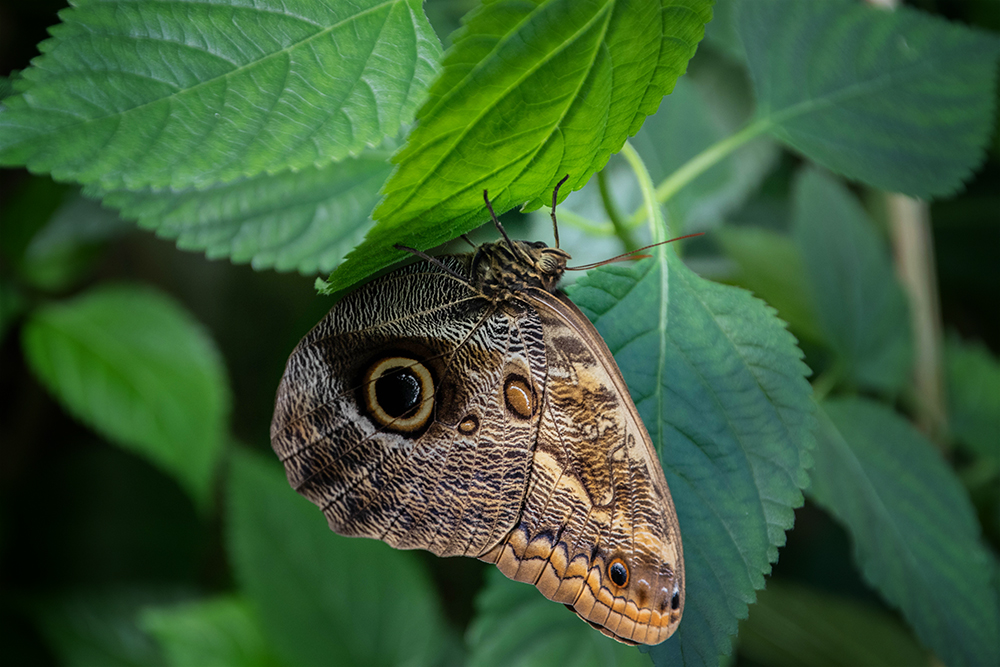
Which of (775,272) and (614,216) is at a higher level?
(775,272)

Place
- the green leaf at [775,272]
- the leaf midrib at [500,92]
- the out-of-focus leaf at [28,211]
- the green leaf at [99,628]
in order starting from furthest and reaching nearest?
1. the green leaf at [99,628]
2. the green leaf at [775,272]
3. the out-of-focus leaf at [28,211]
4. the leaf midrib at [500,92]

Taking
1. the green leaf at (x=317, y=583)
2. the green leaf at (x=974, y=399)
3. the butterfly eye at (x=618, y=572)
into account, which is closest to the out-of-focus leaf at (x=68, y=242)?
the green leaf at (x=317, y=583)

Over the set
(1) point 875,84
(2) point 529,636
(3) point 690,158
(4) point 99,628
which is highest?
(1) point 875,84

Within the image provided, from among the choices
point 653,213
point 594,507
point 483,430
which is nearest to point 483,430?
point 483,430

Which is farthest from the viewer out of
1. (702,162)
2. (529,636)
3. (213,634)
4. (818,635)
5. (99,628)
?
(99,628)

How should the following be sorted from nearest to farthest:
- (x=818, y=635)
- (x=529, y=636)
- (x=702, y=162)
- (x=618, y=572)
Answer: (x=618, y=572) → (x=529, y=636) → (x=702, y=162) → (x=818, y=635)

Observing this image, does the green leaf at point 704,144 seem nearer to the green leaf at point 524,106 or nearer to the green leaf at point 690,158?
the green leaf at point 690,158

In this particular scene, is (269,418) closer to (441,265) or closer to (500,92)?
(441,265)

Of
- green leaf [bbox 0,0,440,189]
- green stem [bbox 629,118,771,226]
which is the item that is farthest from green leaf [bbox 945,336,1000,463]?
green leaf [bbox 0,0,440,189]
